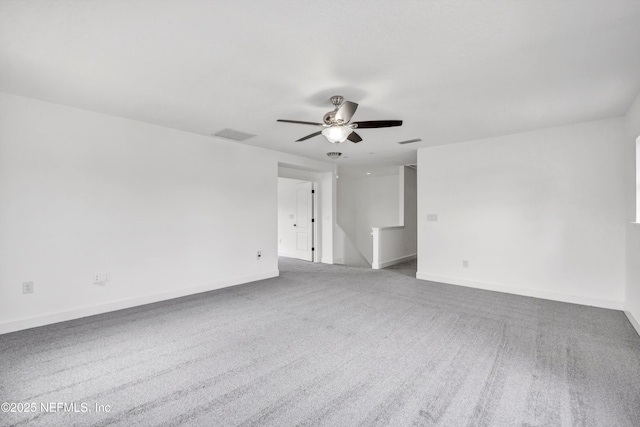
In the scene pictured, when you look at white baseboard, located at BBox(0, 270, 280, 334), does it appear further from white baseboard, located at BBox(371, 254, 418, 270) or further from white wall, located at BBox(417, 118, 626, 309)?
white wall, located at BBox(417, 118, 626, 309)

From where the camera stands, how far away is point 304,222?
7570mm

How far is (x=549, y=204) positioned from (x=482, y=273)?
1.42m

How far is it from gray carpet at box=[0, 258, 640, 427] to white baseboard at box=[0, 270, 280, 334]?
0.14 m

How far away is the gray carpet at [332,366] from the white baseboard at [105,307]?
0.14 metres

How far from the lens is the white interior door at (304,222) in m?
7.41

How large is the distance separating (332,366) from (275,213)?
143 inches

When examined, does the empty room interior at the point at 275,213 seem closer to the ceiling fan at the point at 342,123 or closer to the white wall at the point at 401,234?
the ceiling fan at the point at 342,123

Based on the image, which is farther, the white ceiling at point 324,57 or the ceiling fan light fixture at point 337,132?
the ceiling fan light fixture at point 337,132

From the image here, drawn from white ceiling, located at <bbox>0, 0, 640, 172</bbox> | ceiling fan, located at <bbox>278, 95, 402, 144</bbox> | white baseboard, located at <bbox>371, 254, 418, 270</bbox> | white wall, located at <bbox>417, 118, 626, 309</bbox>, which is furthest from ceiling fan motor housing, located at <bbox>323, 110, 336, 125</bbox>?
white baseboard, located at <bbox>371, 254, 418, 270</bbox>

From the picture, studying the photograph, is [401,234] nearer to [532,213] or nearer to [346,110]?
[532,213]

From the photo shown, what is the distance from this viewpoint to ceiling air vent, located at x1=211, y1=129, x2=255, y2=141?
4293mm

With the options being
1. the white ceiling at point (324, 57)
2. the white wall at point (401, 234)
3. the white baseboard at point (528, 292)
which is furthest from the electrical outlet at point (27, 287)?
the white baseboard at point (528, 292)

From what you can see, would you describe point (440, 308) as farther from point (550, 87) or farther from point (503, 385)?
point (550, 87)

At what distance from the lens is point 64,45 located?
2.09 m
